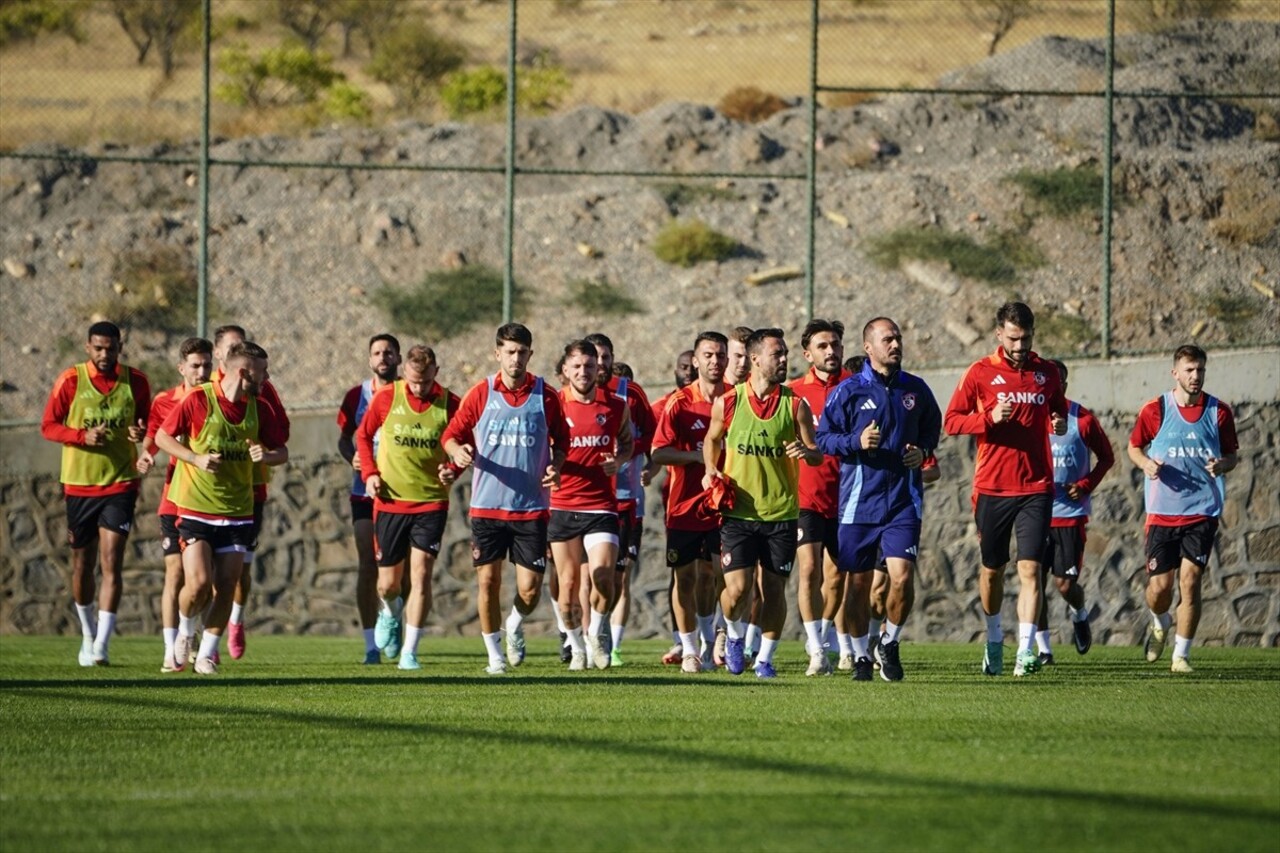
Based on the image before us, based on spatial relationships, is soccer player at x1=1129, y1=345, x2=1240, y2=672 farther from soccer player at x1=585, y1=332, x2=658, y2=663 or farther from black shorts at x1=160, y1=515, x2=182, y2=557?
black shorts at x1=160, y1=515, x2=182, y2=557

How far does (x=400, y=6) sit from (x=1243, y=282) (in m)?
20.9

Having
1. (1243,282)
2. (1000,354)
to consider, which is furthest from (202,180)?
(1243,282)

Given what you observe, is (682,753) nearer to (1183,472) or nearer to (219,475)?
(219,475)

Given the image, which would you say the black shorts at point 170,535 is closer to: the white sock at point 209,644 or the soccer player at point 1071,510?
the white sock at point 209,644

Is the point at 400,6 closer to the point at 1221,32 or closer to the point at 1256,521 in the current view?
the point at 1221,32

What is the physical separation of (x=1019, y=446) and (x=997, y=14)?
62.1 ft

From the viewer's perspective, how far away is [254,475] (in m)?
14.0

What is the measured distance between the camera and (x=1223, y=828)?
649 cm

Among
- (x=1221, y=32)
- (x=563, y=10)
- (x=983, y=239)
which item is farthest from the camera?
(x=563, y=10)

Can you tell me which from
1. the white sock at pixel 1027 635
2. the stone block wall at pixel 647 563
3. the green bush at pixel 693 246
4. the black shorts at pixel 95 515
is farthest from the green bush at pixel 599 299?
the white sock at pixel 1027 635

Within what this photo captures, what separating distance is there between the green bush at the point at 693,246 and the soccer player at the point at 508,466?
707 inches

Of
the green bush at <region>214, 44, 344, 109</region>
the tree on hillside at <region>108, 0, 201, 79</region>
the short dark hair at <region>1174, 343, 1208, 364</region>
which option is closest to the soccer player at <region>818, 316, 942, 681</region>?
the short dark hair at <region>1174, 343, 1208, 364</region>

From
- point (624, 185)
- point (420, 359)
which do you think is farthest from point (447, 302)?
point (420, 359)

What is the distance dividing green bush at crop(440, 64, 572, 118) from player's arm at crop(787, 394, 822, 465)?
84.7ft
